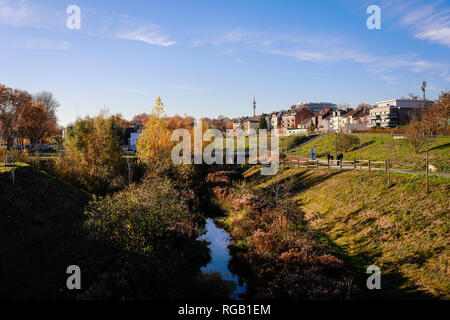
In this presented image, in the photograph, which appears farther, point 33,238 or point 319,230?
point 319,230

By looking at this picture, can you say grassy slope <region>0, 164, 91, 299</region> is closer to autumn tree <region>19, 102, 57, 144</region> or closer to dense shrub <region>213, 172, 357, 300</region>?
dense shrub <region>213, 172, 357, 300</region>

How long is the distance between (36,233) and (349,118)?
9919 centimetres

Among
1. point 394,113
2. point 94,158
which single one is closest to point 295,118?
point 394,113

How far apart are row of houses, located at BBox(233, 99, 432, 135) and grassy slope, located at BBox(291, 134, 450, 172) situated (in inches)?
406

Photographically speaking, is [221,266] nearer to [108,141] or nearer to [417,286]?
[417,286]

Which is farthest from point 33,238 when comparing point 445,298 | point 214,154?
point 214,154

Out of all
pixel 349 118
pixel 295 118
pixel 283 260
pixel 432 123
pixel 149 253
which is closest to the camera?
pixel 149 253

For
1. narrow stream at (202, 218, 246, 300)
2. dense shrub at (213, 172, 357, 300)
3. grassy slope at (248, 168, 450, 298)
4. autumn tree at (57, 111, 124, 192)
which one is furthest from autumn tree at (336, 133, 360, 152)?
autumn tree at (57, 111, 124, 192)

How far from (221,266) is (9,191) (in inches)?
588

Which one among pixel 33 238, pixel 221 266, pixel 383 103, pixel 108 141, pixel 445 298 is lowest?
pixel 221 266

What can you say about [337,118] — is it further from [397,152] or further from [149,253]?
[149,253]

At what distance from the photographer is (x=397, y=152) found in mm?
39812

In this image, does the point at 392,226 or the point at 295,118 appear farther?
the point at 295,118

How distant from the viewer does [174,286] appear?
567 inches
